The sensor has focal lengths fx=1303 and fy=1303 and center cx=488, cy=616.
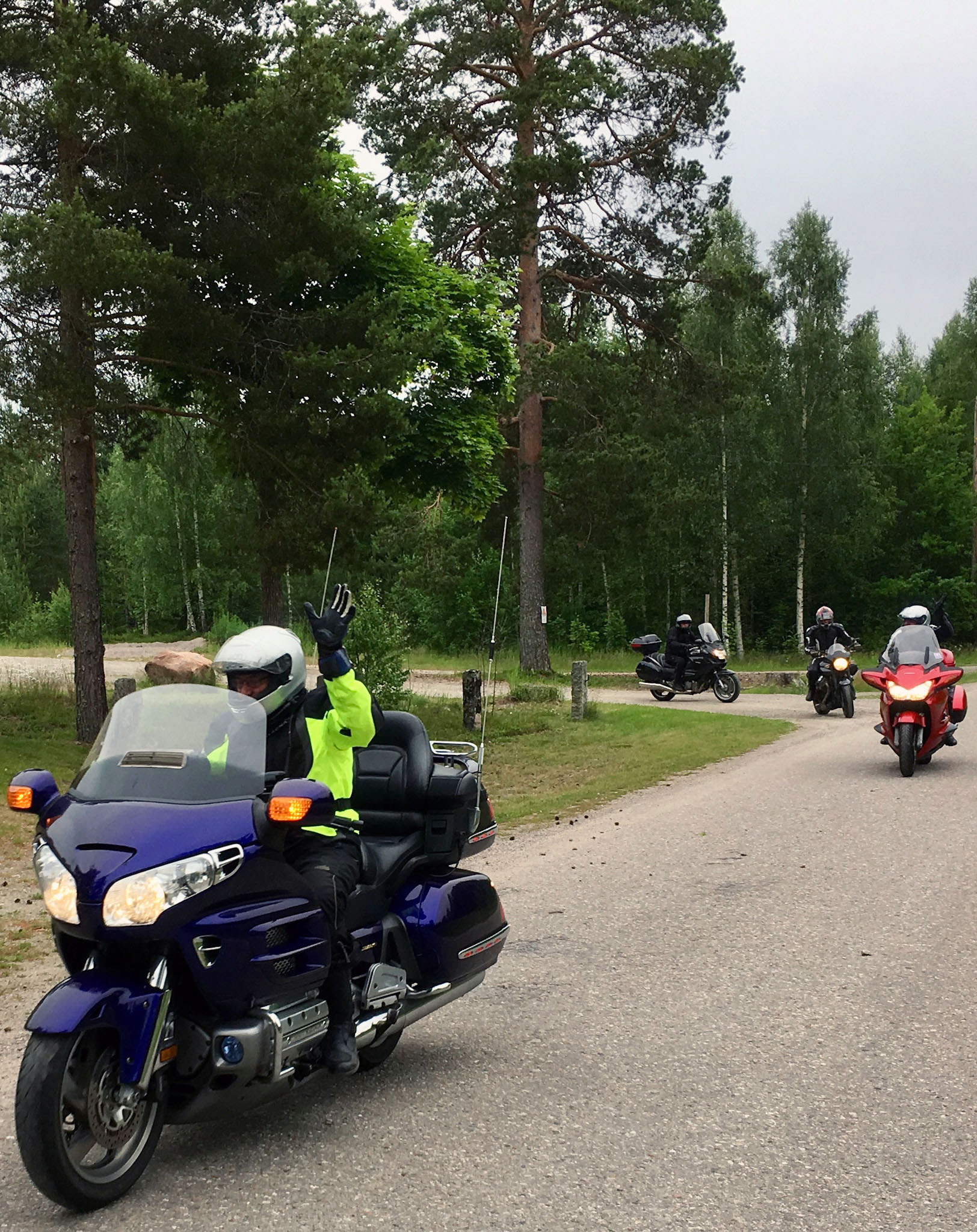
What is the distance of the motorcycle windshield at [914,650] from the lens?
45.9 ft

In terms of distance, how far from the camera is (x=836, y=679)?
21.0 m

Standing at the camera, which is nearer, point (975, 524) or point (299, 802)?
point (299, 802)

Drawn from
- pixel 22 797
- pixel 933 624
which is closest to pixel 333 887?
pixel 22 797

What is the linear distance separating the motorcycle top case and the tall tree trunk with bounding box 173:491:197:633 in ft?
185

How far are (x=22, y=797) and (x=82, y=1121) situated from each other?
3.46 ft

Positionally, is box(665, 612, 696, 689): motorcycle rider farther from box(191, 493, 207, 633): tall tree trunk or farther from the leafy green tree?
box(191, 493, 207, 633): tall tree trunk

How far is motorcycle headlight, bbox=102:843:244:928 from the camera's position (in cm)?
368

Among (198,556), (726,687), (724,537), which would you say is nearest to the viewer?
(726,687)

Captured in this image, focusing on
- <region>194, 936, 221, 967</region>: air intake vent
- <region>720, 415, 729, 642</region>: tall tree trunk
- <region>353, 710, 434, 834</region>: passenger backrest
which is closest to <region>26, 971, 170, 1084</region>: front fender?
<region>194, 936, 221, 967</region>: air intake vent

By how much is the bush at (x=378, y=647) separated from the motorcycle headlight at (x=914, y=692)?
6.46 metres

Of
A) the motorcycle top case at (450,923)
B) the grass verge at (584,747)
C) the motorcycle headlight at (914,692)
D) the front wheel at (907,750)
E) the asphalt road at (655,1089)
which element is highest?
the motorcycle headlight at (914,692)

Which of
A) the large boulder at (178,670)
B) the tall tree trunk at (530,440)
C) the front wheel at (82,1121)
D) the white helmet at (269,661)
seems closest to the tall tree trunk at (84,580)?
the large boulder at (178,670)

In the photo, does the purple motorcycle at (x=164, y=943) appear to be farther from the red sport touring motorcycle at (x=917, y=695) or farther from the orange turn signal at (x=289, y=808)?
the red sport touring motorcycle at (x=917, y=695)

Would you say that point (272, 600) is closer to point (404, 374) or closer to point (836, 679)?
point (404, 374)
